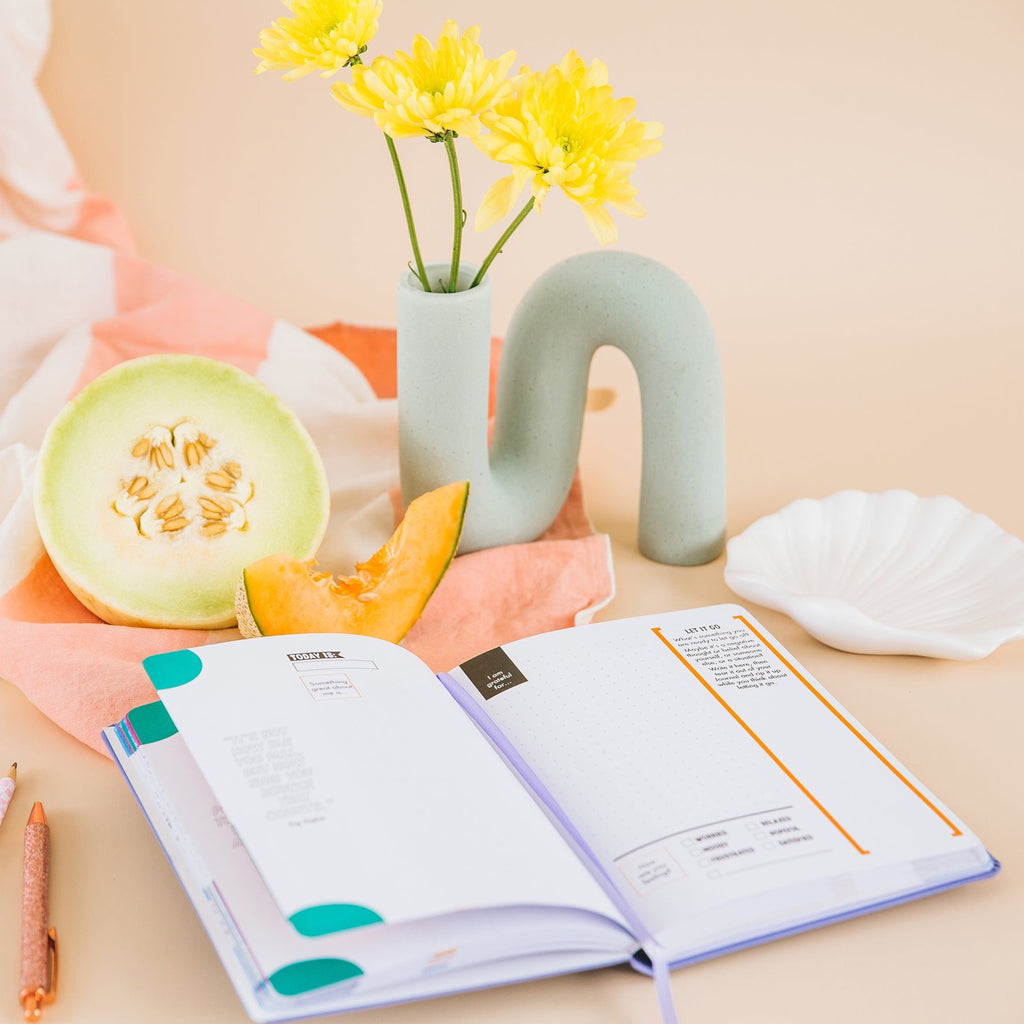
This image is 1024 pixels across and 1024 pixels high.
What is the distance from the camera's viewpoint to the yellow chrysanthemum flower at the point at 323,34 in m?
1.09

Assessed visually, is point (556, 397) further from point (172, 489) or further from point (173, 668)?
point (173, 668)

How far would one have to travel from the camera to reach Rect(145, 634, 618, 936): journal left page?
783 millimetres

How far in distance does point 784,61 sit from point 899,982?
5.45 ft

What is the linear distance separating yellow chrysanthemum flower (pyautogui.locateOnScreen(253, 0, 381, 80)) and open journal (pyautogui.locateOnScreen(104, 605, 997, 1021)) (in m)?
0.49

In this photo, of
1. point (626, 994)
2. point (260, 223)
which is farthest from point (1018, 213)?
point (626, 994)

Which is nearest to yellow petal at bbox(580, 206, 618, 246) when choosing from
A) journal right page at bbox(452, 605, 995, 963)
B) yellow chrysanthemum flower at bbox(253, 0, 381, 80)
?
yellow chrysanthemum flower at bbox(253, 0, 381, 80)

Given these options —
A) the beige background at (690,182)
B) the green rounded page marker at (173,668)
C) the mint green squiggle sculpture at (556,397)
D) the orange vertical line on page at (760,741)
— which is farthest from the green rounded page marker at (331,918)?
the beige background at (690,182)

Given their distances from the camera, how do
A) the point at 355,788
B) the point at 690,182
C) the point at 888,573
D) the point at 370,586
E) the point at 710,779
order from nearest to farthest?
the point at 355,788 → the point at 710,779 → the point at 370,586 → the point at 888,573 → the point at 690,182

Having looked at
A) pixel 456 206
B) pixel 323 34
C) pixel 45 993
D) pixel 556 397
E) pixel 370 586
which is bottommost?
pixel 45 993

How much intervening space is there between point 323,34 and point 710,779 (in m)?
0.71

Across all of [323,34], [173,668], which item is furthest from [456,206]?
[173,668]

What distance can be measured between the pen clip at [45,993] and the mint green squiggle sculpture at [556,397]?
597mm

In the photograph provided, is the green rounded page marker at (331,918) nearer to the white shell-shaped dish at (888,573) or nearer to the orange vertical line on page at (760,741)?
the orange vertical line on page at (760,741)

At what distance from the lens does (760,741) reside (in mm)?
1006
